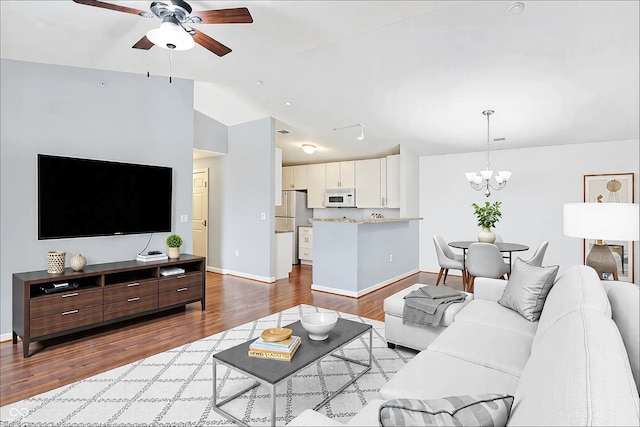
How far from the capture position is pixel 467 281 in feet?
17.3

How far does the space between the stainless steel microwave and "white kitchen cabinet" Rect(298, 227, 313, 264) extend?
709 mm

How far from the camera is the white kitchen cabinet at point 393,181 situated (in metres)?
6.61

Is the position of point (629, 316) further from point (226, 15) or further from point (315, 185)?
point (315, 185)

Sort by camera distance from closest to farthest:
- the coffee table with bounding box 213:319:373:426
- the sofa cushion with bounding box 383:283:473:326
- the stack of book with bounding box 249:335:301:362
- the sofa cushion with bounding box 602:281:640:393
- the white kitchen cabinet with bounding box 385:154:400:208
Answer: the sofa cushion with bounding box 602:281:640:393
the coffee table with bounding box 213:319:373:426
the stack of book with bounding box 249:335:301:362
the sofa cushion with bounding box 383:283:473:326
the white kitchen cabinet with bounding box 385:154:400:208

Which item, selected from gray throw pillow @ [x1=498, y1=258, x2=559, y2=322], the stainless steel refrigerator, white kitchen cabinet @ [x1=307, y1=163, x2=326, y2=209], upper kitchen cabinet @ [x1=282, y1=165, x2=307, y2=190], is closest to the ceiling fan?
gray throw pillow @ [x1=498, y1=258, x2=559, y2=322]

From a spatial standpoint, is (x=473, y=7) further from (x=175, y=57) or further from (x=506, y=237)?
(x=506, y=237)

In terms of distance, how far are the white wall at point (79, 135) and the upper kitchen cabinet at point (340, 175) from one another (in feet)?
11.4

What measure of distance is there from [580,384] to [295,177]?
7511mm

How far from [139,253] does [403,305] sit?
10.2ft

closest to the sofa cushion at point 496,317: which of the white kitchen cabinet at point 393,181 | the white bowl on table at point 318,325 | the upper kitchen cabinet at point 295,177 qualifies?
the white bowl on table at point 318,325

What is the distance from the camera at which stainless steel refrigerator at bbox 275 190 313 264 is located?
304 inches

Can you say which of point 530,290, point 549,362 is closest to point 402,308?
point 530,290

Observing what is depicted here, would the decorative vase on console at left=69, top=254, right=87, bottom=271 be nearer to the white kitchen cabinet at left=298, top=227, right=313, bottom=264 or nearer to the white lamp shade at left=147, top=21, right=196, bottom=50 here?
the white lamp shade at left=147, top=21, right=196, bottom=50

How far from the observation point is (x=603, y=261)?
2.64m
